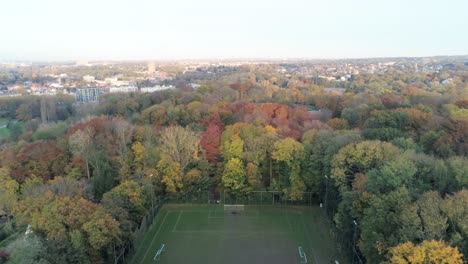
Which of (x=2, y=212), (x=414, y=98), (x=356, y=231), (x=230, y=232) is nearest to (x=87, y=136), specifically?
(x=2, y=212)

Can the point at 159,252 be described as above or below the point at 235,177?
below

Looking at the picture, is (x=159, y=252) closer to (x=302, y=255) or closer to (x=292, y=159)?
(x=302, y=255)

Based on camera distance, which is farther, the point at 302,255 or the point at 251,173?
the point at 251,173

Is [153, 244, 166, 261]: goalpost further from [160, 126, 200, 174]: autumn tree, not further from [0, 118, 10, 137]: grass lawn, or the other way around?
[0, 118, 10, 137]: grass lawn

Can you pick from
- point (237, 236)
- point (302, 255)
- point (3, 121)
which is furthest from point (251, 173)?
point (3, 121)

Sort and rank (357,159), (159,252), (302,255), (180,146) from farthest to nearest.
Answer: (180,146)
(357,159)
(159,252)
(302,255)

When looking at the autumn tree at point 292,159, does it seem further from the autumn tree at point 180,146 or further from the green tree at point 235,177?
the autumn tree at point 180,146

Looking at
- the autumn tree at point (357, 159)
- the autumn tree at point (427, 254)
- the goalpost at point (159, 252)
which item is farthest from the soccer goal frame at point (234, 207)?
the autumn tree at point (427, 254)
